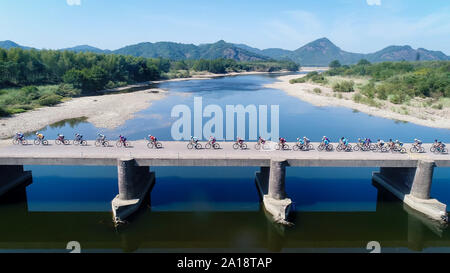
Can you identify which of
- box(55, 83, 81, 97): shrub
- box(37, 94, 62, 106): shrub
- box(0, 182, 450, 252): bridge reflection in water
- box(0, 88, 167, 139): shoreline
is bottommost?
box(0, 182, 450, 252): bridge reflection in water

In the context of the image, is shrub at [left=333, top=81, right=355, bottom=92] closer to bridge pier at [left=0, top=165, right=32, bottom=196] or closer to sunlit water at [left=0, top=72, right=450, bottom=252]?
sunlit water at [left=0, top=72, right=450, bottom=252]

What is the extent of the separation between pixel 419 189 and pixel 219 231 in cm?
1786

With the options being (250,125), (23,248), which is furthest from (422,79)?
(23,248)

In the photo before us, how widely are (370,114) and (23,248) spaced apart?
237 ft

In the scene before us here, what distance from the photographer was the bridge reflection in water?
22.4 m

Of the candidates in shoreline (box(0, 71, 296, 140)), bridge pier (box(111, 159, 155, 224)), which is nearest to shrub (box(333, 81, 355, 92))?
shoreline (box(0, 71, 296, 140))

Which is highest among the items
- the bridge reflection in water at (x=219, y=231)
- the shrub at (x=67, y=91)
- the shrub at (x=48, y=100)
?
the shrub at (x=67, y=91)

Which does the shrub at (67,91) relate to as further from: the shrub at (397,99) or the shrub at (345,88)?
the shrub at (397,99)

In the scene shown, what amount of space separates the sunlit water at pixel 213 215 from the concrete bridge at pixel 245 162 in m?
1.43

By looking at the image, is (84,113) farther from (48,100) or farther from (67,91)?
(67,91)

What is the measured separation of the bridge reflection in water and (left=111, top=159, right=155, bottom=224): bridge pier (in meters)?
0.89

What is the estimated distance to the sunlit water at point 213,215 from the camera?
2289 cm

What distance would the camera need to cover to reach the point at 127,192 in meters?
25.3

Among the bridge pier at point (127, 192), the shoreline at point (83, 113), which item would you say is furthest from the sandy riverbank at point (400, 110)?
the bridge pier at point (127, 192)
